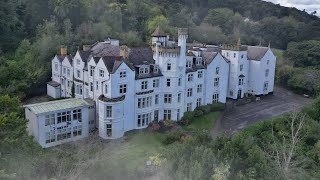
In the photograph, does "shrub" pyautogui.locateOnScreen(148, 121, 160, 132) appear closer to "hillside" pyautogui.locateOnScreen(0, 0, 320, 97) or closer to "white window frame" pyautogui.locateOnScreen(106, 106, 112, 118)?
"white window frame" pyautogui.locateOnScreen(106, 106, 112, 118)

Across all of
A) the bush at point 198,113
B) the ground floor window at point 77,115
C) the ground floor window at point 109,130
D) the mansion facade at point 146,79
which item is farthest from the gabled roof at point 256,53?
the ground floor window at point 77,115

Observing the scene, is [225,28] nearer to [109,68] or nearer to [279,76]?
[279,76]

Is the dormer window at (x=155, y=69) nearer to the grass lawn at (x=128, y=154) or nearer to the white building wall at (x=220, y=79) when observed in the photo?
the grass lawn at (x=128, y=154)

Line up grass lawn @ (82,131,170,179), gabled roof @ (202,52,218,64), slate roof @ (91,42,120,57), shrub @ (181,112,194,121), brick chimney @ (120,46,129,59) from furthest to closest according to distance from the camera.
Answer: gabled roof @ (202,52,218,64), slate roof @ (91,42,120,57), shrub @ (181,112,194,121), brick chimney @ (120,46,129,59), grass lawn @ (82,131,170,179)

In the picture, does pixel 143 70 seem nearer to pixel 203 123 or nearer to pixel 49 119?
pixel 203 123

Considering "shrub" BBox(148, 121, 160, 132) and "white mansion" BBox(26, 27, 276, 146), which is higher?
"white mansion" BBox(26, 27, 276, 146)

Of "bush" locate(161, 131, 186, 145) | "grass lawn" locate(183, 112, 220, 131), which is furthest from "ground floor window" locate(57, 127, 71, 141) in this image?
"grass lawn" locate(183, 112, 220, 131)

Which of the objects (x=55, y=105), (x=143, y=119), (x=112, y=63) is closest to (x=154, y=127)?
(x=143, y=119)
